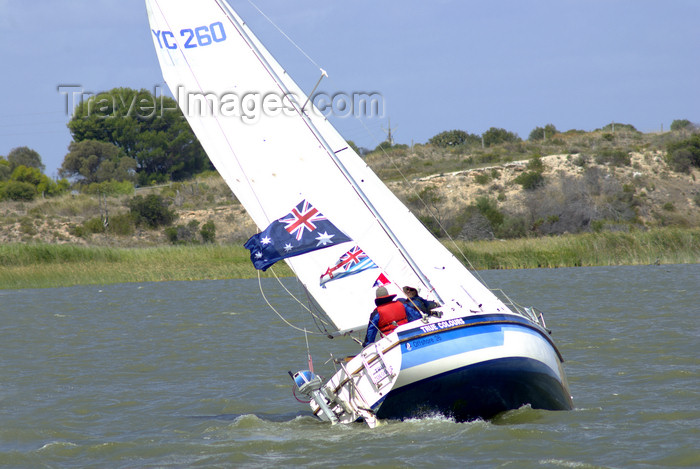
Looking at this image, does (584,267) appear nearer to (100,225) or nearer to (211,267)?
(211,267)

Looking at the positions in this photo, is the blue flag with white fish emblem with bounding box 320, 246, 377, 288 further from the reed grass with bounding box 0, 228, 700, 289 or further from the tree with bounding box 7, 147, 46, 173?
the tree with bounding box 7, 147, 46, 173

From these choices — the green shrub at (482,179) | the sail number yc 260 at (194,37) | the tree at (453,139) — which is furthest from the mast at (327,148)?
the tree at (453,139)

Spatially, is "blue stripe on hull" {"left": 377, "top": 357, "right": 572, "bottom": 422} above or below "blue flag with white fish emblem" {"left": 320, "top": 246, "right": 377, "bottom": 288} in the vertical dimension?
below

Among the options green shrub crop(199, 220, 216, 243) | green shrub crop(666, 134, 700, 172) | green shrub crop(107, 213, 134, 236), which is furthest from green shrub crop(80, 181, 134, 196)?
green shrub crop(666, 134, 700, 172)

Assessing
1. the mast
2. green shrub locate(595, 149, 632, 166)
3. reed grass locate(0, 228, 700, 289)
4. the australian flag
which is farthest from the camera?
green shrub locate(595, 149, 632, 166)

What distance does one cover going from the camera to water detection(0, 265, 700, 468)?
7.65 meters

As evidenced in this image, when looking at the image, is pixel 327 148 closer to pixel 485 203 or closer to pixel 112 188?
pixel 485 203

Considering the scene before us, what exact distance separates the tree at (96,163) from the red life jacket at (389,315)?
64.6m

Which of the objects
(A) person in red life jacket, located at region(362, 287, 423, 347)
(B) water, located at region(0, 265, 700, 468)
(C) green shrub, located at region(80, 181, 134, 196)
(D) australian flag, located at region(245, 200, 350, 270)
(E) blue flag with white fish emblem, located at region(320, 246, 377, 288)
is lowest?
(B) water, located at region(0, 265, 700, 468)

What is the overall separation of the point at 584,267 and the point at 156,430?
2226 cm

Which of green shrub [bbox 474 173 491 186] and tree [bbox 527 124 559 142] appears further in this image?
tree [bbox 527 124 559 142]

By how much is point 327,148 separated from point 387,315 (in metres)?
2.15

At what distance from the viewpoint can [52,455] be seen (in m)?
8.37

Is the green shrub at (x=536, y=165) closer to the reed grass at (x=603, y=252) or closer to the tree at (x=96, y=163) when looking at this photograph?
the reed grass at (x=603, y=252)
